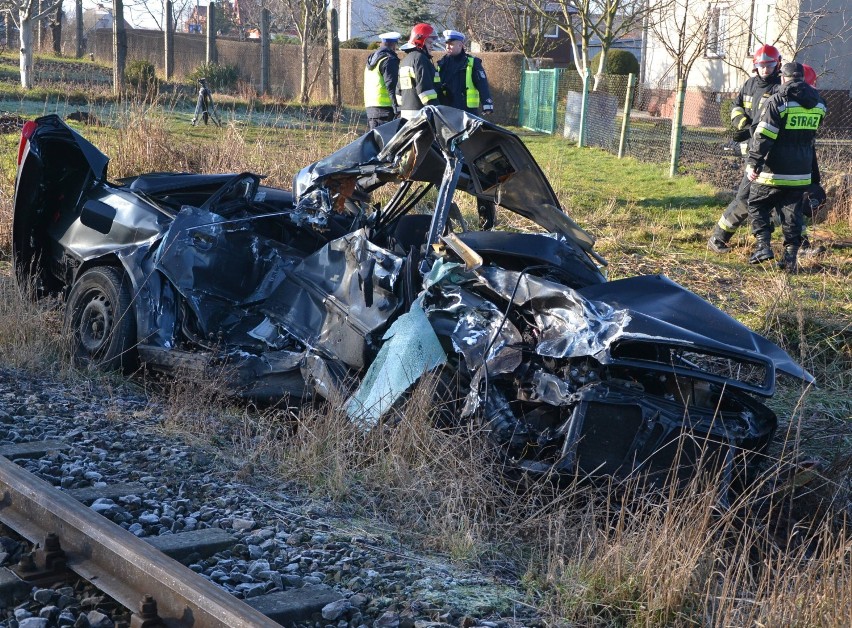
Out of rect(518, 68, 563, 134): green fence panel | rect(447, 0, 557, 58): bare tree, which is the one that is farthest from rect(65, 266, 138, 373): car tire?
rect(447, 0, 557, 58): bare tree

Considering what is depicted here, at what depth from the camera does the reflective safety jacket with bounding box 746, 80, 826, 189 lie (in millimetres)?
9227

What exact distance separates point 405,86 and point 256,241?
5782 millimetres

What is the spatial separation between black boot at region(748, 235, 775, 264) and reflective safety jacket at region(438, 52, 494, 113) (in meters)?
3.88

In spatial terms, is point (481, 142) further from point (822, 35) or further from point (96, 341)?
point (822, 35)

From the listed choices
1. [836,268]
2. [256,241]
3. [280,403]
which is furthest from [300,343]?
[836,268]

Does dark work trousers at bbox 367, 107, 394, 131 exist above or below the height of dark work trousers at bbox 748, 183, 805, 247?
above

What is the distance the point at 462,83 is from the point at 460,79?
6cm

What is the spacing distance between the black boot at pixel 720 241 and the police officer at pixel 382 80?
449cm

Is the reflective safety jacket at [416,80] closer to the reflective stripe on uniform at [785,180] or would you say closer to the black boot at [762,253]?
the reflective stripe on uniform at [785,180]

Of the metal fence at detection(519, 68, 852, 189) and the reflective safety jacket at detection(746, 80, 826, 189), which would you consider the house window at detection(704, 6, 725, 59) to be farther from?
the reflective safety jacket at detection(746, 80, 826, 189)

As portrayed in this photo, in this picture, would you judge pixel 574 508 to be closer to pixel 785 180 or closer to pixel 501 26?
pixel 785 180

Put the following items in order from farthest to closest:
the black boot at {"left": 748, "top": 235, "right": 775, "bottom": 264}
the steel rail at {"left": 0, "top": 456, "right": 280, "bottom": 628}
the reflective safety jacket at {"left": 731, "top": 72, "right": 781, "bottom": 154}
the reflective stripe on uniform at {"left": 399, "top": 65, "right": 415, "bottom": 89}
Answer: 1. the reflective stripe on uniform at {"left": 399, "top": 65, "right": 415, "bottom": 89}
2. the reflective safety jacket at {"left": 731, "top": 72, "right": 781, "bottom": 154}
3. the black boot at {"left": 748, "top": 235, "right": 775, "bottom": 264}
4. the steel rail at {"left": 0, "top": 456, "right": 280, "bottom": 628}

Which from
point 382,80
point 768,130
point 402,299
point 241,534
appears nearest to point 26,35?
point 382,80

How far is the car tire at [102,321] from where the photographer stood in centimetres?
582
